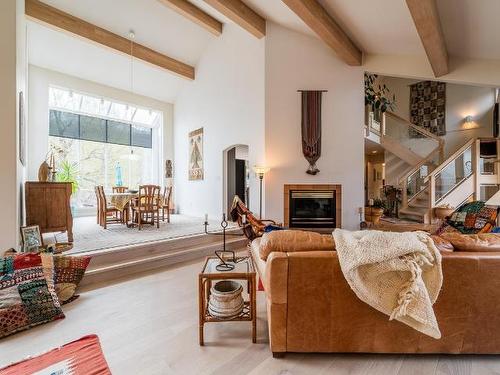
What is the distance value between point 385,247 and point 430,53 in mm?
3879

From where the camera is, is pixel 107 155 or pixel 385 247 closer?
pixel 385 247

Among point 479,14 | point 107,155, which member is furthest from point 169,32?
point 479,14

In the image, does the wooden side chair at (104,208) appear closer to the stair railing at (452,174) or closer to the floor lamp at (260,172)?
the floor lamp at (260,172)

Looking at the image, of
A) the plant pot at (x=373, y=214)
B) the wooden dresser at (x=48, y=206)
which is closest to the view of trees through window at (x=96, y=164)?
the wooden dresser at (x=48, y=206)

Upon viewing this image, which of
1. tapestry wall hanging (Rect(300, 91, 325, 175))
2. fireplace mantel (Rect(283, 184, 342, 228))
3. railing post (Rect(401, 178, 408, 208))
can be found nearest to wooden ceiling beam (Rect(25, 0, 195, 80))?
tapestry wall hanging (Rect(300, 91, 325, 175))

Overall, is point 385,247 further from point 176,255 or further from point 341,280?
point 176,255

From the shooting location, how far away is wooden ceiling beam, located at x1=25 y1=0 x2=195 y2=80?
15.7 feet

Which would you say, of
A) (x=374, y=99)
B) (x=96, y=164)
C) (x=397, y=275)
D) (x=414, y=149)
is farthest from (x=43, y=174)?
(x=414, y=149)

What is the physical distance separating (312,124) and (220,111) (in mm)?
2402

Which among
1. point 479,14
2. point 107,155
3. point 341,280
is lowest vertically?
point 341,280

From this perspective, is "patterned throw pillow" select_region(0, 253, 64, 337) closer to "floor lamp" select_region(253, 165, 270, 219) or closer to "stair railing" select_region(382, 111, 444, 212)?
"floor lamp" select_region(253, 165, 270, 219)

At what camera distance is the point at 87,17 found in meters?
5.33

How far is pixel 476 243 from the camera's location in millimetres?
1768

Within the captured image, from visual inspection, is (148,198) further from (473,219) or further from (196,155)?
(473,219)
